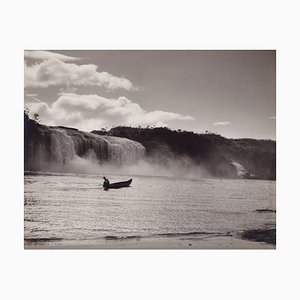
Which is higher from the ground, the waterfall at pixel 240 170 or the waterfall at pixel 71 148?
the waterfall at pixel 71 148

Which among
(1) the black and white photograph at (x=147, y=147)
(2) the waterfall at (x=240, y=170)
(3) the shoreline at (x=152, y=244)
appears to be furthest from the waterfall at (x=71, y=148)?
(2) the waterfall at (x=240, y=170)

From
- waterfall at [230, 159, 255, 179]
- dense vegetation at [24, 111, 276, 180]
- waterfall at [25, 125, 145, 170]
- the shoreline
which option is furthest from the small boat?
waterfall at [230, 159, 255, 179]

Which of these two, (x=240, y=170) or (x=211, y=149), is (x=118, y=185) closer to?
(x=211, y=149)

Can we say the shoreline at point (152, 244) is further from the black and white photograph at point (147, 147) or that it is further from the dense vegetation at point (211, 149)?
the dense vegetation at point (211, 149)

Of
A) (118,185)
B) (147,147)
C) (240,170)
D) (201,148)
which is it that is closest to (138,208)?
(118,185)
